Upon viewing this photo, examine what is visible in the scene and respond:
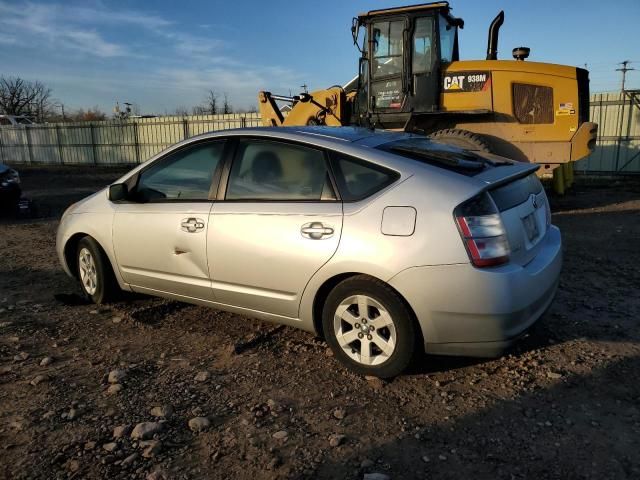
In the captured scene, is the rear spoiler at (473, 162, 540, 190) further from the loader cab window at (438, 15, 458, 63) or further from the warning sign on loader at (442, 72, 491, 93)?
the loader cab window at (438, 15, 458, 63)

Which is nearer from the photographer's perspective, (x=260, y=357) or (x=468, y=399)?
(x=468, y=399)

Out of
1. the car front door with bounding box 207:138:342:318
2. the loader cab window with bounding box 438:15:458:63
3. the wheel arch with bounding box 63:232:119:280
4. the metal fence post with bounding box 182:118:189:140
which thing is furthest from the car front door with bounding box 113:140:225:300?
the metal fence post with bounding box 182:118:189:140

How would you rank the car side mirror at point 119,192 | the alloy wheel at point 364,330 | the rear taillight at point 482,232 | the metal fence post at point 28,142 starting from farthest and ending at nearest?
the metal fence post at point 28,142
the car side mirror at point 119,192
the alloy wheel at point 364,330
the rear taillight at point 482,232

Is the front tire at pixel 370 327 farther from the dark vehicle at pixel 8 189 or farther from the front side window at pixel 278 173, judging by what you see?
the dark vehicle at pixel 8 189

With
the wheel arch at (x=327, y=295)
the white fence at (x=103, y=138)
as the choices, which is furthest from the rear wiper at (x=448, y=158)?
the white fence at (x=103, y=138)

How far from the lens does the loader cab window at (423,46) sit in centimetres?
902

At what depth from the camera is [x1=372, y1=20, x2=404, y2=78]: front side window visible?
9234mm

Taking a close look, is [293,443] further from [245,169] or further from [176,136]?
[176,136]

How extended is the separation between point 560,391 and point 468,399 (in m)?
0.57

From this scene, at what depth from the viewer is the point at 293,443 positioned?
2639 mm

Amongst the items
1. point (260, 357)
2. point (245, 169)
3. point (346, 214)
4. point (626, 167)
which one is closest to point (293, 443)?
point (260, 357)

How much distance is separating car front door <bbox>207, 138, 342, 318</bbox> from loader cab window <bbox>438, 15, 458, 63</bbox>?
6.61 m

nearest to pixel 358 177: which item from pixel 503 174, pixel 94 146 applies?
pixel 503 174

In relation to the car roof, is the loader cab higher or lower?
higher
